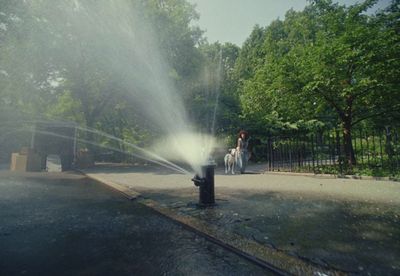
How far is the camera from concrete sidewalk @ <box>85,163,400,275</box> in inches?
119

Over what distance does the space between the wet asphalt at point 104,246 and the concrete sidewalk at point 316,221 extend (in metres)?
0.46

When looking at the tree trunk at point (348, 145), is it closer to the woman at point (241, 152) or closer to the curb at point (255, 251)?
the woman at point (241, 152)

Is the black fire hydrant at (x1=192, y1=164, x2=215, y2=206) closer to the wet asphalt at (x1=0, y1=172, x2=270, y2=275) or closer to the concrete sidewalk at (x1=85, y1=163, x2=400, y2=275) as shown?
the concrete sidewalk at (x1=85, y1=163, x2=400, y2=275)

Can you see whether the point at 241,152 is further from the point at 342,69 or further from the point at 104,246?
the point at 104,246

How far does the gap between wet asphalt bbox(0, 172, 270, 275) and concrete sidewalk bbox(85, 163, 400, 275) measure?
0.46 m

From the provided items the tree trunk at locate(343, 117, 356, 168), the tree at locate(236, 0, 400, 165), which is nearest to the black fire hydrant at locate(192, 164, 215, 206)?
the tree at locate(236, 0, 400, 165)

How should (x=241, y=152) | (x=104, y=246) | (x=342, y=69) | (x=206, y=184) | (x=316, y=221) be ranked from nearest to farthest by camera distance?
(x=104, y=246) < (x=316, y=221) < (x=206, y=184) < (x=342, y=69) < (x=241, y=152)

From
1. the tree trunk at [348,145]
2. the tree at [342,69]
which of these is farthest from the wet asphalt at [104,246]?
the tree trunk at [348,145]

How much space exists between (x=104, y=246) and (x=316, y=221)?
3.30 metres

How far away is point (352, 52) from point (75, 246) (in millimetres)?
10609

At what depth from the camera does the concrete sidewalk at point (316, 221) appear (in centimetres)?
301

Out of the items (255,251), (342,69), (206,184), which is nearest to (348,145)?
(342,69)

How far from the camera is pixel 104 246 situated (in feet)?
11.8

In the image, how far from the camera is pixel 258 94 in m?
17.6
